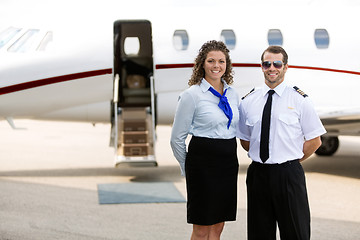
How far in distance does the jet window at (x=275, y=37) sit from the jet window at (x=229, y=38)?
712 mm

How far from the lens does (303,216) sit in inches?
149

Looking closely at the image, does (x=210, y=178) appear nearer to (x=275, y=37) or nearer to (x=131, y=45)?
(x=275, y=37)

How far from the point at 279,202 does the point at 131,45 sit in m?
8.57

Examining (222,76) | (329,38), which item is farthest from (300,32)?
(222,76)

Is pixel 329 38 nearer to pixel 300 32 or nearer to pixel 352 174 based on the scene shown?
pixel 300 32

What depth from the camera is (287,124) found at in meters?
3.81

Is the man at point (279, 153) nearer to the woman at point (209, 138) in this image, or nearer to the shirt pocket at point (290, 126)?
the shirt pocket at point (290, 126)

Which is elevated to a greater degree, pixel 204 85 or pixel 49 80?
pixel 204 85

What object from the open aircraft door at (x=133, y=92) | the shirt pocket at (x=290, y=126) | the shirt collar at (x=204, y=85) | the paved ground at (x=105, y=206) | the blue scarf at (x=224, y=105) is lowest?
the paved ground at (x=105, y=206)

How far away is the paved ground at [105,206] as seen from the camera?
6230 millimetres

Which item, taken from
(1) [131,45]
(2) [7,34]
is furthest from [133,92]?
(2) [7,34]

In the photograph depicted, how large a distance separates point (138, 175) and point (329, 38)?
181 inches

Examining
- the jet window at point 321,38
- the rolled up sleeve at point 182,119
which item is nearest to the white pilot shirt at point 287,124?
the rolled up sleeve at point 182,119

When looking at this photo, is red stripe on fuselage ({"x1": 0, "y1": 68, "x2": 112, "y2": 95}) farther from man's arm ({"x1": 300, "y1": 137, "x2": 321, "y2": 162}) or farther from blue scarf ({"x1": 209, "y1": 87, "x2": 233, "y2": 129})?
man's arm ({"x1": 300, "y1": 137, "x2": 321, "y2": 162})
